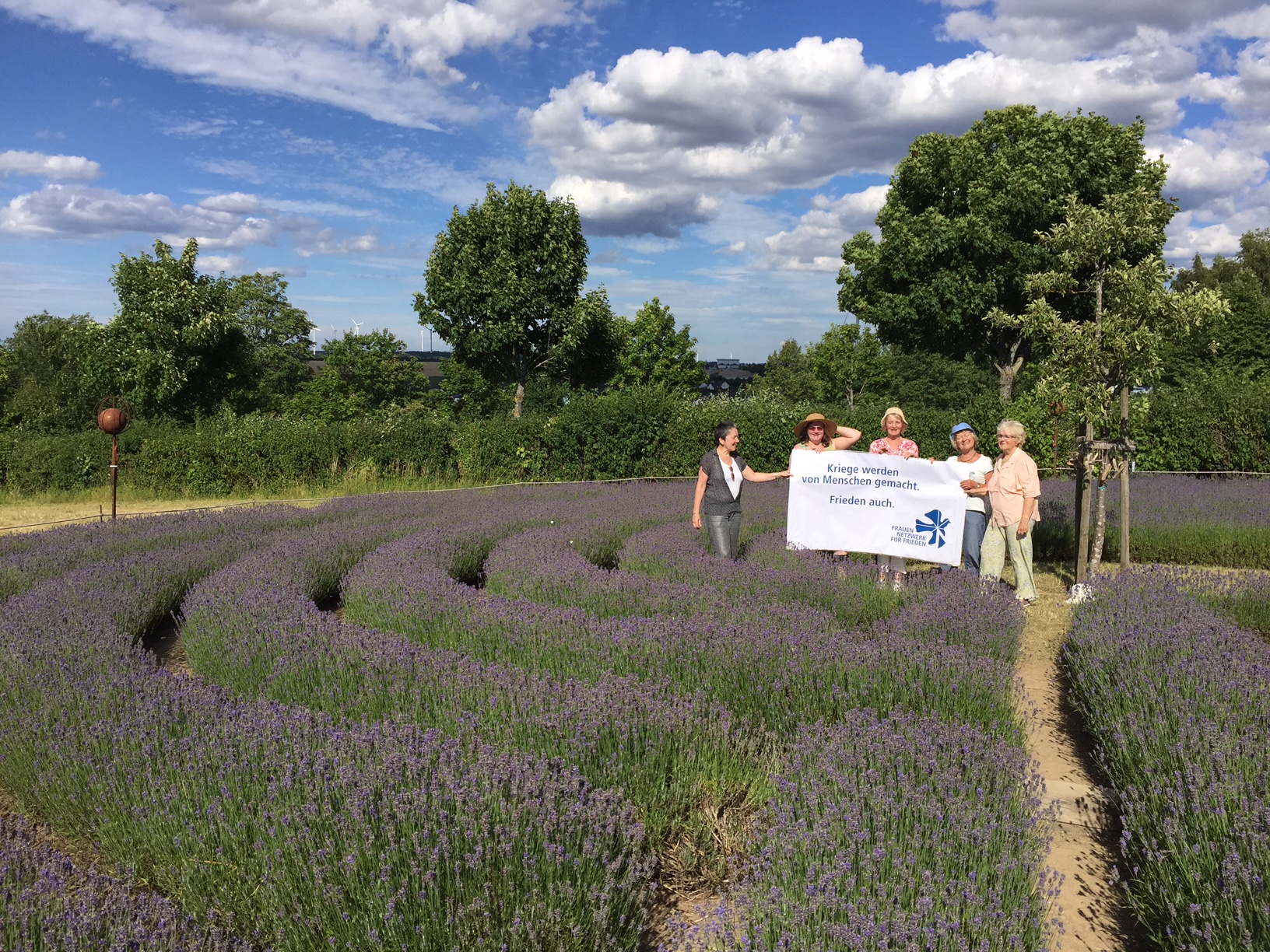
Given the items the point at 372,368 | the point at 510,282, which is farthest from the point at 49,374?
the point at 510,282

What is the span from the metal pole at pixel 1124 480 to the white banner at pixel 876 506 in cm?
176

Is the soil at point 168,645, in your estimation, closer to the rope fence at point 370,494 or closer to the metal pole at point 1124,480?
the rope fence at point 370,494

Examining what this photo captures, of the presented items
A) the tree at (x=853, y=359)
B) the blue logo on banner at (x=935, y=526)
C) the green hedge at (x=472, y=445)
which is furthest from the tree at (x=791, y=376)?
the blue logo on banner at (x=935, y=526)

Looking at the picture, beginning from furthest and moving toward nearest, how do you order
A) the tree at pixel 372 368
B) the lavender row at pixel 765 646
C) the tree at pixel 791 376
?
1. the tree at pixel 791 376
2. the tree at pixel 372 368
3. the lavender row at pixel 765 646

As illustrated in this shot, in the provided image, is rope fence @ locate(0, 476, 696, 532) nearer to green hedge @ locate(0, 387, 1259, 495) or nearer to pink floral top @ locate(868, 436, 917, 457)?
green hedge @ locate(0, 387, 1259, 495)

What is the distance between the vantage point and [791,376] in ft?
272

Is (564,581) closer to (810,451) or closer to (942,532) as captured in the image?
(810,451)

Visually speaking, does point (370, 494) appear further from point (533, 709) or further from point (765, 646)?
point (533, 709)

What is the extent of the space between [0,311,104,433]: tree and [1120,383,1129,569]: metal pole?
23.3 metres

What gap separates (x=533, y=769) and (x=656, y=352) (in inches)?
2027

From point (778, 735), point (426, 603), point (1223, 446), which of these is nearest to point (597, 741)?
point (778, 735)

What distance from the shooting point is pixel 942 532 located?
6.59 m

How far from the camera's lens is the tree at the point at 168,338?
72.9 ft

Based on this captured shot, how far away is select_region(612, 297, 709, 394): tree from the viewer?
173 feet
